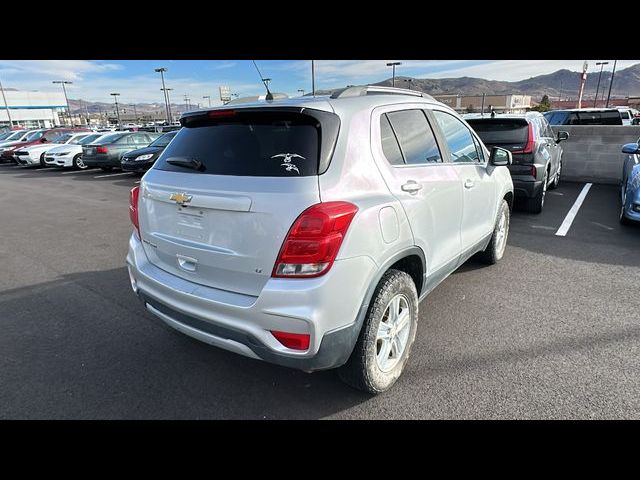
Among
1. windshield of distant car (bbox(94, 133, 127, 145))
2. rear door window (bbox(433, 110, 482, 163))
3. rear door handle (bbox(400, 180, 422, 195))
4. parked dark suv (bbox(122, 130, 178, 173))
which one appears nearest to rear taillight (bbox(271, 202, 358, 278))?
rear door handle (bbox(400, 180, 422, 195))

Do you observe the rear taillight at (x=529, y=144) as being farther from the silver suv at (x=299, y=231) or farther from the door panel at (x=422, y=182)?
the silver suv at (x=299, y=231)

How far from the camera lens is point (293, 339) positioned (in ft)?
6.67

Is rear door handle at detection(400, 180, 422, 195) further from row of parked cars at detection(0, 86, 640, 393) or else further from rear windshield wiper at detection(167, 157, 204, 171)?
rear windshield wiper at detection(167, 157, 204, 171)

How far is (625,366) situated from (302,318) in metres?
2.39

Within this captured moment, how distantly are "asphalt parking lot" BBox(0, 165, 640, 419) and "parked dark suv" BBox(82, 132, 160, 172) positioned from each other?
1157 centimetres

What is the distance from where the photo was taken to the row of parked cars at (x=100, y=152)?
13781 mm

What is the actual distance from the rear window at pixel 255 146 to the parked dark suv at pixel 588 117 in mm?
12860

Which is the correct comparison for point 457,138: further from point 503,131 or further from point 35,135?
point 35,135

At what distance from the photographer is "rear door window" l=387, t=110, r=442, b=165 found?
273 cm

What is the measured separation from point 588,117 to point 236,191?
1396cm

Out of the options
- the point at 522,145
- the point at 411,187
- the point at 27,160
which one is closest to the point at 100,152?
the point at 27,160
